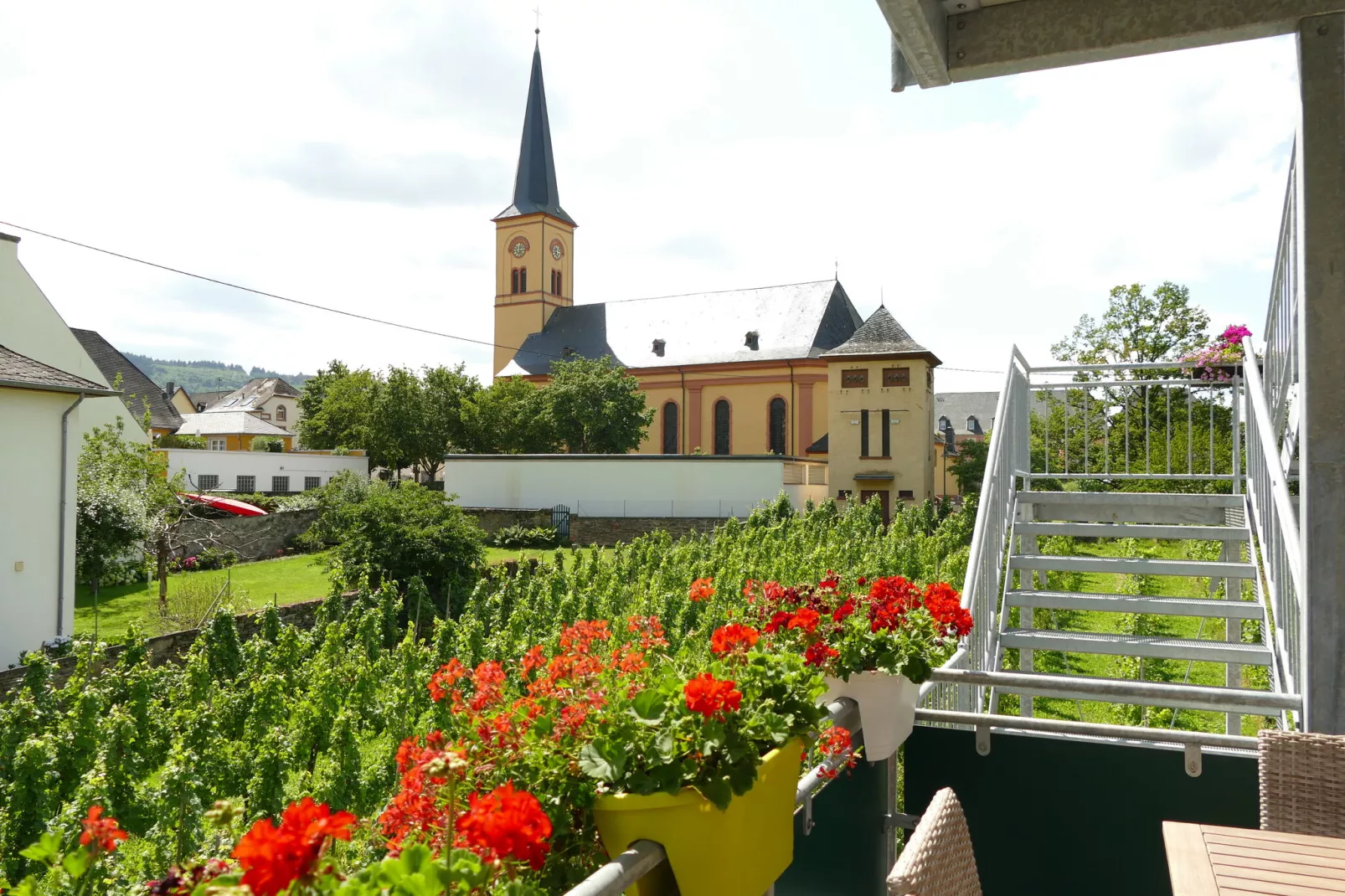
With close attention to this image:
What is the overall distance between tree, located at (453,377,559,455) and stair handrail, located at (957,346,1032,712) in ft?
96.3

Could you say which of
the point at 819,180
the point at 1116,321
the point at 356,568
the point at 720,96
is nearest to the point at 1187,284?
the point at 1116,321

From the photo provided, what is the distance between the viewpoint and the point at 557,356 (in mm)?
43812

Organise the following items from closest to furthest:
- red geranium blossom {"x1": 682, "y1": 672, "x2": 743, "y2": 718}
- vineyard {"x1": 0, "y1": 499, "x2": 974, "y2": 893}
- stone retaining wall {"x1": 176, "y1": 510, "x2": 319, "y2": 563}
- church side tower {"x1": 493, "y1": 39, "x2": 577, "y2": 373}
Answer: red geranium blossom {"x1": 682, "y1": 672, "x2": 743, "y2": 718} < vineyard {"x1": 0, "y1": 499, "x2": 974, "y2": 893} < stone retaining wall {"x1": 176, "y1": 510, "x2": 319, "y2": 563} < church side tower {"x1": 493, "y1": 39, "x2": 577, "y2": 373}

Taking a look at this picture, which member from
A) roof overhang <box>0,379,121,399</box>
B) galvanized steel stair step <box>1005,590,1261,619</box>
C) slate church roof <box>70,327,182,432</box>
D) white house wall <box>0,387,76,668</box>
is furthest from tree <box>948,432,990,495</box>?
slate church roof <box>70,327,182,432</box>

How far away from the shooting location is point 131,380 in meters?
35.9

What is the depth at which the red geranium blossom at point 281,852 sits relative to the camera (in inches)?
36.3

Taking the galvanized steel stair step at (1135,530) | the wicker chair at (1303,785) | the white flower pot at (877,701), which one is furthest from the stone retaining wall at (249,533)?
the wicker chair at (1303,785)

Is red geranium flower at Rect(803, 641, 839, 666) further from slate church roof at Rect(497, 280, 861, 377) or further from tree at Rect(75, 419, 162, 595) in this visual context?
slate church roof at Rect(497, 280, 861, 377)

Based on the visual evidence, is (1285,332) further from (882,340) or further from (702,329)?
(702,329)

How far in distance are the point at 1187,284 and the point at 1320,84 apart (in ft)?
104

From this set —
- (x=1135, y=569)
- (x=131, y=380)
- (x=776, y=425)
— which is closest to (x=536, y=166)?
(x=776, y=425)

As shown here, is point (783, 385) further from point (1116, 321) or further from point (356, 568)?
point (356, 568)

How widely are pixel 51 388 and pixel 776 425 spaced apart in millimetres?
29358

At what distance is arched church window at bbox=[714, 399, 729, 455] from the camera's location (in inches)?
1581
